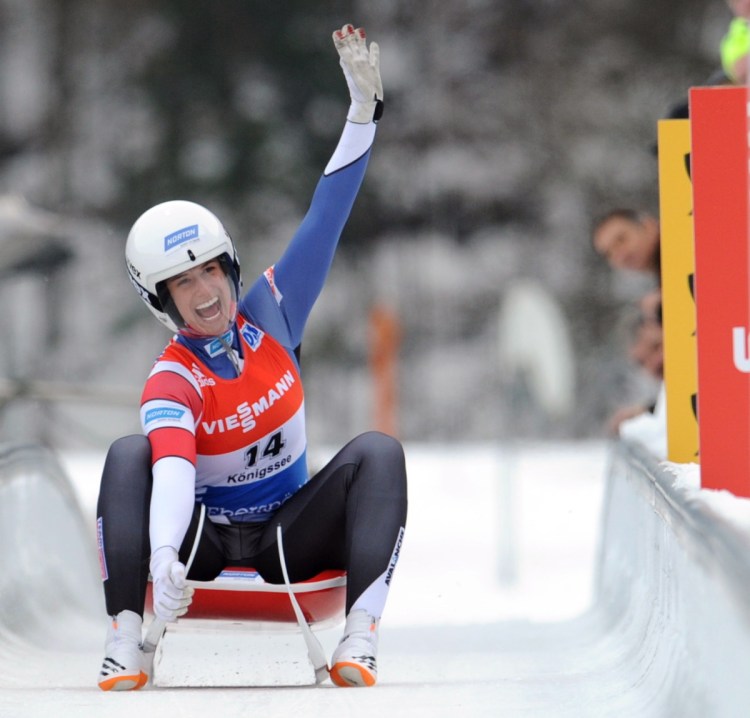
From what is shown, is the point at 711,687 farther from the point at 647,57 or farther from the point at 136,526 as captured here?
the point at 647,57

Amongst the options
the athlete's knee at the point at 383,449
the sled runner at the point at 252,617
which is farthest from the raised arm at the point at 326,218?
the sled runner at the point at 252,617

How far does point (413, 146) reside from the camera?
21328 mm

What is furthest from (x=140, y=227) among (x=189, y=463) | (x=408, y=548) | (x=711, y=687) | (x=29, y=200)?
(x=29, y=200)

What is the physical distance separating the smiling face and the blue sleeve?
231 millimetres

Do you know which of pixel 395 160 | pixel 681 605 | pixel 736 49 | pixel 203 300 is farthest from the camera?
pixel 395 160

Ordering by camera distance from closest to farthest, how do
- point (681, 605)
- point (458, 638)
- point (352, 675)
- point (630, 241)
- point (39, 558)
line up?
1. point (681, 605)
2. point (352, 675)
3. point (458, 638)
4. point (39, 558)
5. point (630, 241)

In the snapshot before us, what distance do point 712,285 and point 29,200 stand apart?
62.9ft

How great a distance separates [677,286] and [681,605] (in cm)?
133

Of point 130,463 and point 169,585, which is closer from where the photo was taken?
point 169,585

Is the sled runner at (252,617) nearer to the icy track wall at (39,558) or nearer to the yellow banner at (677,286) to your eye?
the icy track wall at (39,558)

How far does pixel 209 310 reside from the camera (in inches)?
126

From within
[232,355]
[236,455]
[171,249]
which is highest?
[171,249]

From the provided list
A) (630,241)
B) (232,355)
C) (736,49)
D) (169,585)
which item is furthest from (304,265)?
(630,241)

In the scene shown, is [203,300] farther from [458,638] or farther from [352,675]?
[458,638]
